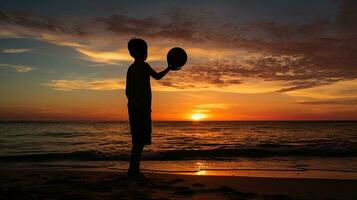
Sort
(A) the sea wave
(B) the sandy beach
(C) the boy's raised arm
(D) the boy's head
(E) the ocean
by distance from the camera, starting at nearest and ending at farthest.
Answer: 1. (B) the sandy beach
2. (C) the boy's raised arm
3. (D) the boy's head
4. (E) the ocean
5. (A) the sea wave

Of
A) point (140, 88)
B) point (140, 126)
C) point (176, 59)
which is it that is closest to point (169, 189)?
point (140, 126)

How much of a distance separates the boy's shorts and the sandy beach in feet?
2.11

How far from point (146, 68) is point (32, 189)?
2.40 metres

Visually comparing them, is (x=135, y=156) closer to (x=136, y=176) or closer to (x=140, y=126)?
(x=136, y=176)

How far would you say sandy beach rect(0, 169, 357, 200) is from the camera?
4.26 m

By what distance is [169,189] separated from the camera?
15.7ft

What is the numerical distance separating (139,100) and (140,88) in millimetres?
193

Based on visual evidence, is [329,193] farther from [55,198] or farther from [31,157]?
[31,157]

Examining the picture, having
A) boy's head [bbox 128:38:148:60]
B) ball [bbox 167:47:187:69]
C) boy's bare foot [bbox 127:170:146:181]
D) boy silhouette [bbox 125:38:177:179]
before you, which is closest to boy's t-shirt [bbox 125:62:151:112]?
boy silhouette [bbox 125:38:177:179]

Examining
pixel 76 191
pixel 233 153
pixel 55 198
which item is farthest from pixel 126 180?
pixel 233 153

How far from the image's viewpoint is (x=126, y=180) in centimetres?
546

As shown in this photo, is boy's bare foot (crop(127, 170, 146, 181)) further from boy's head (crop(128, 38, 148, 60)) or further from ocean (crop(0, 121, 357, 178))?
ocean (crop(0, 121, 357, 178))

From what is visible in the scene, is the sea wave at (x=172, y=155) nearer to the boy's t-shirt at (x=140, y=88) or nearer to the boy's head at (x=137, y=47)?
the boy's t-shirt at (x=140, y=88)

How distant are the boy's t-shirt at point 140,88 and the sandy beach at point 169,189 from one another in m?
1.18
